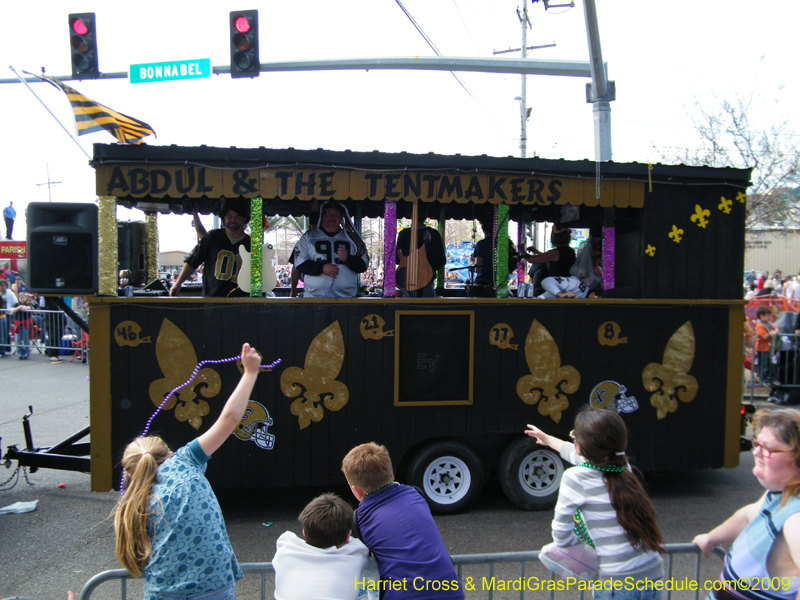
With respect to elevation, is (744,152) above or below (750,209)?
above

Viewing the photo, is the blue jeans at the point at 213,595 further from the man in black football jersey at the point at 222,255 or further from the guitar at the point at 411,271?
the guitar at the point at 411,271

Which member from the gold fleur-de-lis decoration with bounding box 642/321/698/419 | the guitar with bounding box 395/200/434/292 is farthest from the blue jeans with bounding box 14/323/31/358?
the gold fleur-de-lis decoration with bounding box 642/321/698/419

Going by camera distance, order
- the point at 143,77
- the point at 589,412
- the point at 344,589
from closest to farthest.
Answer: the point at 344,589, the point at 589,412, the point at 143,77

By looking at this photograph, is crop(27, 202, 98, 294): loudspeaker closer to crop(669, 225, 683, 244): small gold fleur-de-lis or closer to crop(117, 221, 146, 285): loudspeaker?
crop(117, 221, 146, 285): loudspeaker

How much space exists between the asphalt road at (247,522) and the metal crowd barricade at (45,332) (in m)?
8.12

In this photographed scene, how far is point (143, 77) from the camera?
914 centimetres

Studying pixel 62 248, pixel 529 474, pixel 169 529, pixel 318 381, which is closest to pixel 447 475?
pixel 529 474

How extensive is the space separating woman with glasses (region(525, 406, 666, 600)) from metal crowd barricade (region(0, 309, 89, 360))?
44.8 ft

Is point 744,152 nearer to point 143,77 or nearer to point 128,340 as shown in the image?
point 143,77

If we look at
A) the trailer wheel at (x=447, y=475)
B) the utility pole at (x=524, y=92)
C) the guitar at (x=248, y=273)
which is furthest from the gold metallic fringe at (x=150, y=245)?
the utility pole at (x=524, y=92)

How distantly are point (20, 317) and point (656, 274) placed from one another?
14.5 metres

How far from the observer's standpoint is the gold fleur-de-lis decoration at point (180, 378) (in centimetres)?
486

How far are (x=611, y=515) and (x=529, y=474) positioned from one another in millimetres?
3109

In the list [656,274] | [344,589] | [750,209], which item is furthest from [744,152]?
[344,589]
